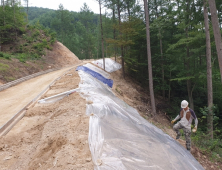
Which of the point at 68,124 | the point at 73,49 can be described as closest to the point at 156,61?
the point at 68,124

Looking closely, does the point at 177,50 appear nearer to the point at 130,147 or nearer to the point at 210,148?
the point at 210,148

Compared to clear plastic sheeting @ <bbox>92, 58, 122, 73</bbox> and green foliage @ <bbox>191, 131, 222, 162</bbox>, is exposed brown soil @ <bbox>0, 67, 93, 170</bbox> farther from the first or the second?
clear plastic sheeting @ <bbox>92, 58, 122, 73</bbox>

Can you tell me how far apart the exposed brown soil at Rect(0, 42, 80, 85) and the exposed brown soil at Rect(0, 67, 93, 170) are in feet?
31.8

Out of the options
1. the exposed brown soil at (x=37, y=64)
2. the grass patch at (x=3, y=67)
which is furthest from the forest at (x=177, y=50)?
the grass patch at (x=3, y=67)

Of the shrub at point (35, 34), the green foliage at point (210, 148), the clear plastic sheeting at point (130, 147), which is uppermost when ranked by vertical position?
the shrub at point (35, 34)

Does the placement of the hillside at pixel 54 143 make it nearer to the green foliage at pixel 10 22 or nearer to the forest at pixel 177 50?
the forest at pixel 177 50

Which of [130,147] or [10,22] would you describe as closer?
[130,147]

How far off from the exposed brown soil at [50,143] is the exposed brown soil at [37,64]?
9706 millimetres

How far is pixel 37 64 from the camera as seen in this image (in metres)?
21.4

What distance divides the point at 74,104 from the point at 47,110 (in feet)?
4.42

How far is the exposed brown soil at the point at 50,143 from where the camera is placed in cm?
385

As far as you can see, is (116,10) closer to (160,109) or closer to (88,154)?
(160,109)

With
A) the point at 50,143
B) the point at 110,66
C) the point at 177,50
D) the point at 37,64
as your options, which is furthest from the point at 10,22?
the point at 50,143

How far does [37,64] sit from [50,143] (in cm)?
1878
